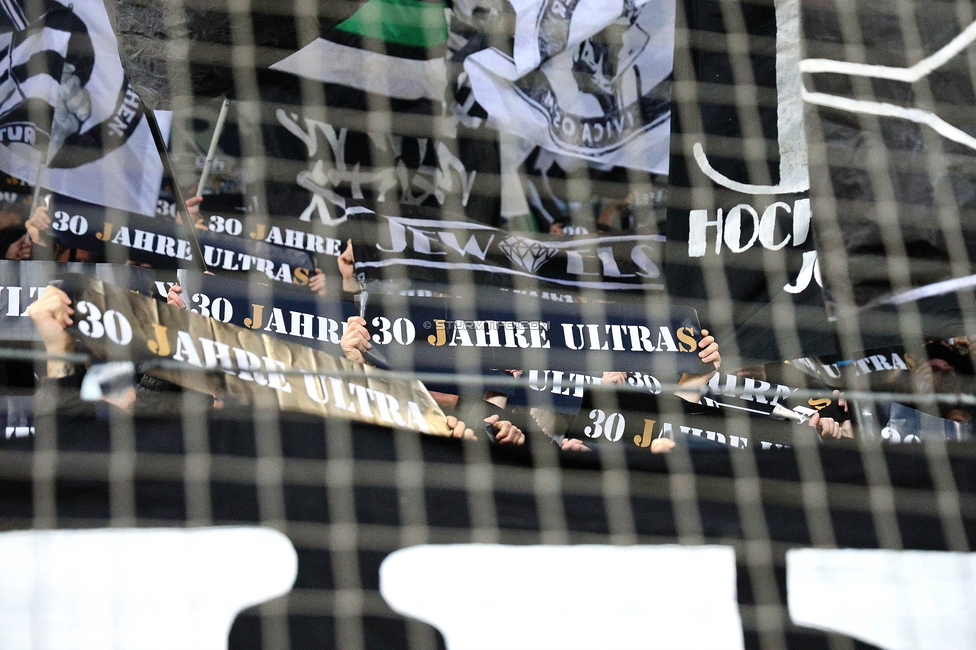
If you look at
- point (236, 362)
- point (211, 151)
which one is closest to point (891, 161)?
point (236, 362)

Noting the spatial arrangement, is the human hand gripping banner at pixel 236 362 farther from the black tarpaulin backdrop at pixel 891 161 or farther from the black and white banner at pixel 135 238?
the black and white banner at pixel 135 238

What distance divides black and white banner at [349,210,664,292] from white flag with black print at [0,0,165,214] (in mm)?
770

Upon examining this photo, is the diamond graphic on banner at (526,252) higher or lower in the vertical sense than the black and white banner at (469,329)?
higher

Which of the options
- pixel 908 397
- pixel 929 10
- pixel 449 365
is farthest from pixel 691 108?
pixel 908 397

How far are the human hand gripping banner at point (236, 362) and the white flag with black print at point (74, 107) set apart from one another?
5.57ft

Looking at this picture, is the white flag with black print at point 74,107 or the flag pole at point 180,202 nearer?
the flag pole at point 180,202

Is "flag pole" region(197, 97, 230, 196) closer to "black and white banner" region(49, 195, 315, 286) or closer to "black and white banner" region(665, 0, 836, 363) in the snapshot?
"black and white banner" region(49, 195, 315, 286)

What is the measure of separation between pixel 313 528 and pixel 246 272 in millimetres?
1766

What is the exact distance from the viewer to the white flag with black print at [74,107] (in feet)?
10.9

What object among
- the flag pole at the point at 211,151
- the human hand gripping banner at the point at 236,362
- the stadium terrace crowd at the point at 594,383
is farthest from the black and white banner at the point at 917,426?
the flag pole at the point at 211,151

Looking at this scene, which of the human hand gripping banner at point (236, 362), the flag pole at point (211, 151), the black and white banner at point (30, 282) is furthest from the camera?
the flag pole at point (211, 151)

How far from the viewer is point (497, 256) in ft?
11.1

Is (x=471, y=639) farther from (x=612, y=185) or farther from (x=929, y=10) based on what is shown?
(x=612, y=185)

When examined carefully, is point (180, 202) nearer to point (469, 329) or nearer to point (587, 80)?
point (469, 329)
